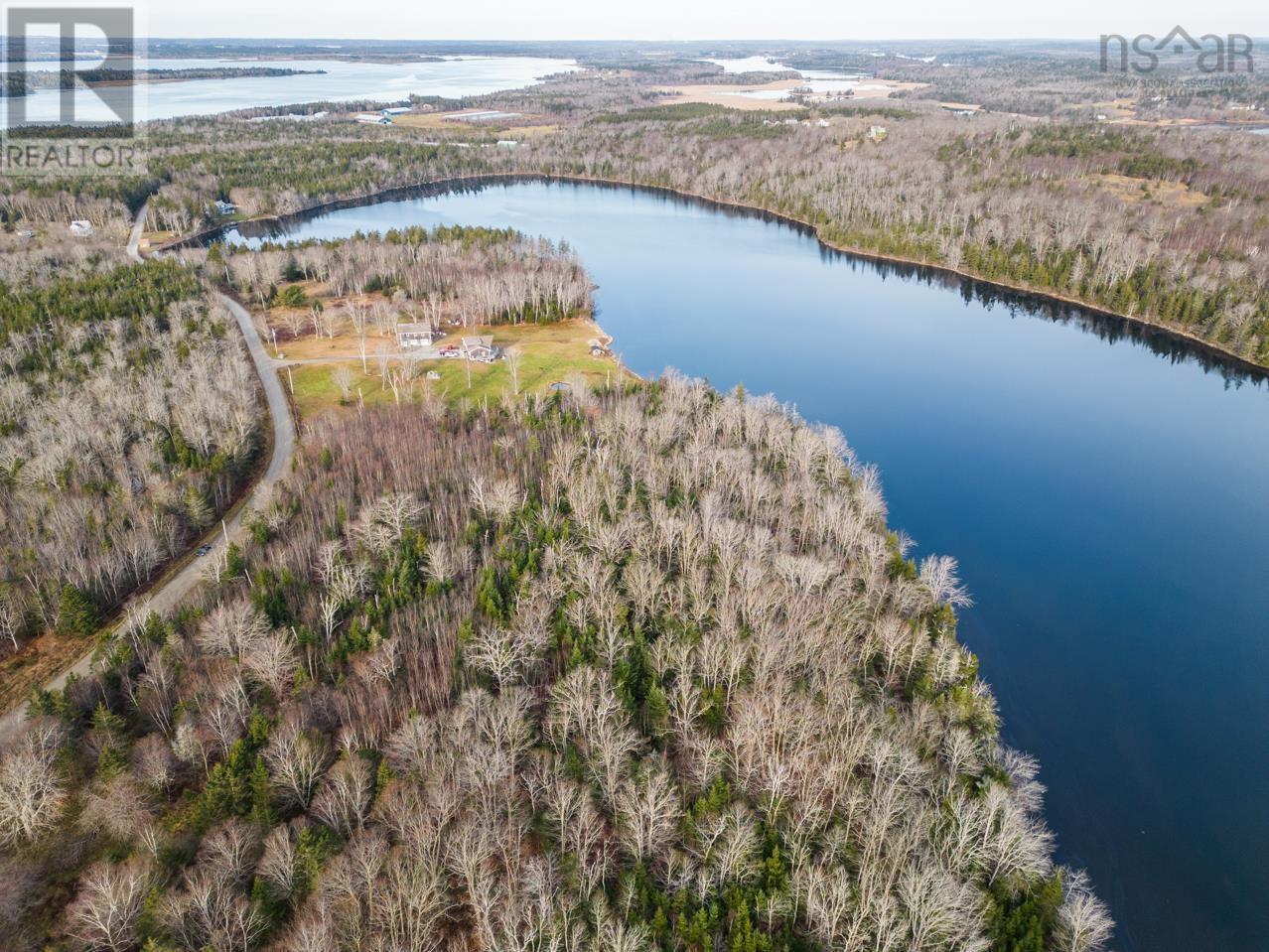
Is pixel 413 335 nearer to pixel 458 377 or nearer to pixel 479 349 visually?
pixel 479 349

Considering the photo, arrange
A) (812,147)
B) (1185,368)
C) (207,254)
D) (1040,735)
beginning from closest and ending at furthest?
(1040,735) → (1185,368) → (207,254) → (812,147)

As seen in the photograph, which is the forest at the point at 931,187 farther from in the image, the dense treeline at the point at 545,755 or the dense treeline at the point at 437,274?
the dense treeline at the point at 545,755

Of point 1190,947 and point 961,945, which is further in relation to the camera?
point 1190,947

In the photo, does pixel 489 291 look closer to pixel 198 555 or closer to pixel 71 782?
pixel 198 555

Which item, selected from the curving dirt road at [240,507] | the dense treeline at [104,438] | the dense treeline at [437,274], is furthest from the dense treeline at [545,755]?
the dense treeline at [437,274]

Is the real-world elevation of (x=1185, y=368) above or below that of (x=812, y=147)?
below

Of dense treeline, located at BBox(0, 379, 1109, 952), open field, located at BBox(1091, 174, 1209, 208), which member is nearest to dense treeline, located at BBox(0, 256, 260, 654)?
dense treeline, located at BBox(0, 379, 1109, 952)

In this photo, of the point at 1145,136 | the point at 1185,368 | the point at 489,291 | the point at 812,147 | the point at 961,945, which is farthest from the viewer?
the point at 812,147

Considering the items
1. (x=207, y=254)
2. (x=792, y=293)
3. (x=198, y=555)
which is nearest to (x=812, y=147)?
(x=792, y=293)
